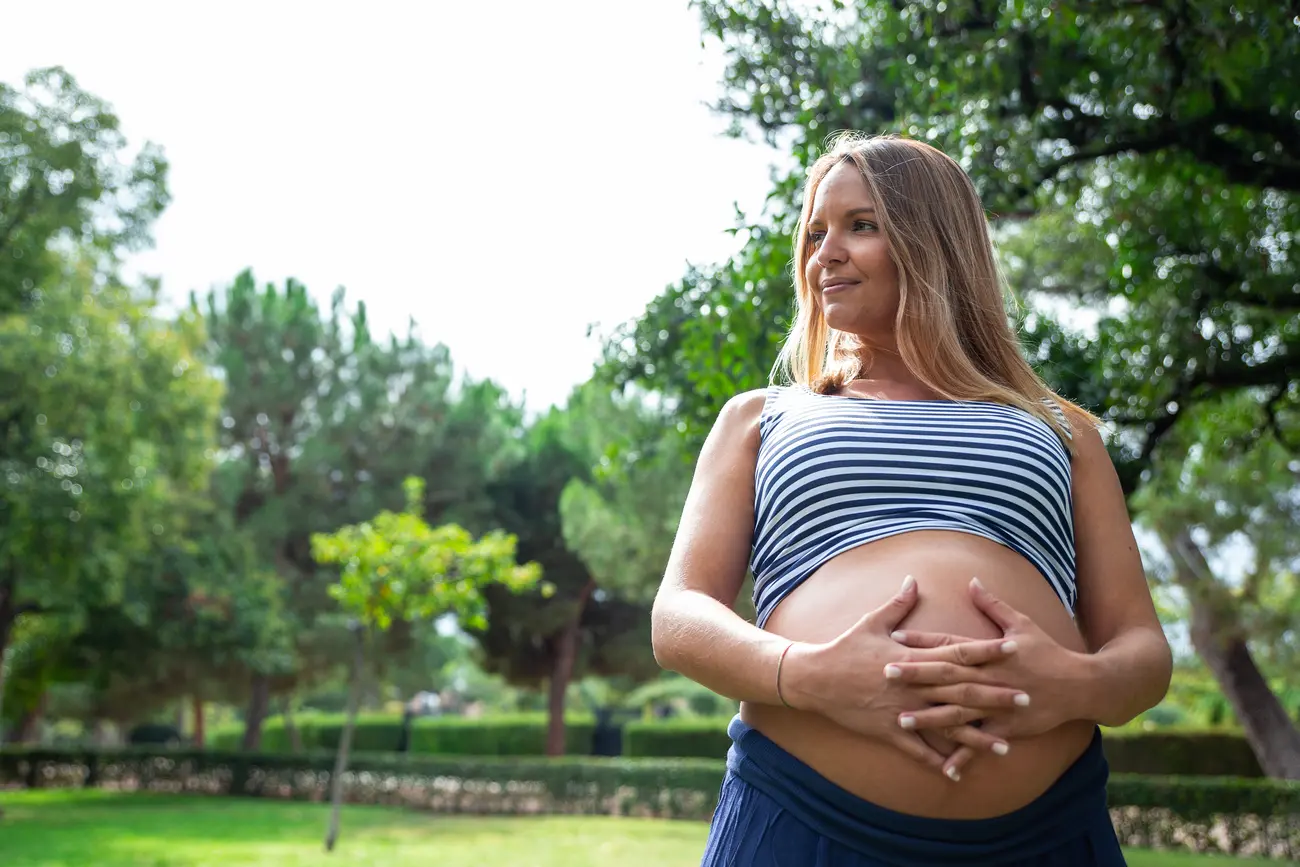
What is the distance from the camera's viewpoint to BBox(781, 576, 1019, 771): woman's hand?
1.30 meters

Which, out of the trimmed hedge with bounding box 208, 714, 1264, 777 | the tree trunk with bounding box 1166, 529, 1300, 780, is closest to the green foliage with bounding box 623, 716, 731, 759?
the trimmed hedge with bounding box 208, 714, 1264, 777

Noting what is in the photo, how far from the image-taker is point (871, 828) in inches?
53.0

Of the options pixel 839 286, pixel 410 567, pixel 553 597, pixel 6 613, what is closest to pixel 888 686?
pixel 839 286

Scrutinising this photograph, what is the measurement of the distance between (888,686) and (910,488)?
0.32 metres

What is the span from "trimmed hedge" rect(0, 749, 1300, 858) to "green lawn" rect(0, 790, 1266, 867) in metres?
0.75

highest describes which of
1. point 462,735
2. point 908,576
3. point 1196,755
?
point 908,576

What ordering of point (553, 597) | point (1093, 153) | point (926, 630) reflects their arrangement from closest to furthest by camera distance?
1. point (926, 630)
2. point (1093, 153)
3. point (553, 597)

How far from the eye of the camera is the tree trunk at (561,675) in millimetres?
26128

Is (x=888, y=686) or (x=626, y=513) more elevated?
(x=888, y=686)

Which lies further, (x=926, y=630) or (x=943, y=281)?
(x=943, y=281)

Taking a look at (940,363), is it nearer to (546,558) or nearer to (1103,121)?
(1103,121)

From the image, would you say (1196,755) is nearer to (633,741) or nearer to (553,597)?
(633,741)

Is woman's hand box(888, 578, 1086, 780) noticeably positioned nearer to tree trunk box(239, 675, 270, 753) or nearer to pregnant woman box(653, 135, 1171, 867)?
pregnant woman box(653, 135, 1171, 867)

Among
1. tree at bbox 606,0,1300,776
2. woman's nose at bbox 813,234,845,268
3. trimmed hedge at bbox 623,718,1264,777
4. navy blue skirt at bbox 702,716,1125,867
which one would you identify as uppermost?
tree at bbox 606,0,1300,776
